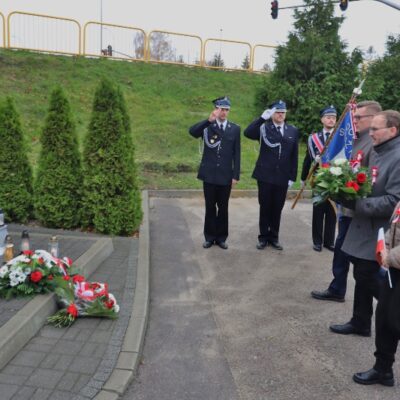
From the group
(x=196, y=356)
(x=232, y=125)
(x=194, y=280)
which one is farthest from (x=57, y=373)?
(x=232, y=125)

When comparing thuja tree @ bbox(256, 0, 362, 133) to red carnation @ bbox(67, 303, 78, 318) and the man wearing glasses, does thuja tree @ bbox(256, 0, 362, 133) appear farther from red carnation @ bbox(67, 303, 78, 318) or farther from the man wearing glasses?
red carnation @ bbox(67, 303, 78, 318)

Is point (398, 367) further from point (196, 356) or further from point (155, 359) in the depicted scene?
point (155, 359)

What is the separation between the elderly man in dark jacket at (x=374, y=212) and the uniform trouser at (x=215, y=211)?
286 centimetres

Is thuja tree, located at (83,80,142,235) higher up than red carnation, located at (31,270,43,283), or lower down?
higher up

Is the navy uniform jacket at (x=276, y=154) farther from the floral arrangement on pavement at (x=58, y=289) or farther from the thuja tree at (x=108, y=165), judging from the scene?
the floral arrangement on pavement at (x=58, y=289)

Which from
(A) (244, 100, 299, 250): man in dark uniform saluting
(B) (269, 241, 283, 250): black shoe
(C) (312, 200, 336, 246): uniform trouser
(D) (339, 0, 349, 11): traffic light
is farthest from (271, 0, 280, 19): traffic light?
(B) (269, 241, 283, 250): black shoe

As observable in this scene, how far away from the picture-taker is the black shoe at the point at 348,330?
13.0 ft

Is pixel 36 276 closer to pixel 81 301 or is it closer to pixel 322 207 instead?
pixel 81 301

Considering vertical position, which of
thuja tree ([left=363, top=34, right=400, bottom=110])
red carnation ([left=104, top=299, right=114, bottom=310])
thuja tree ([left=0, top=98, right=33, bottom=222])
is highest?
thuja tree ([left=363, top=34, right=400, bottom=110])

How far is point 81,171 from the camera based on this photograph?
21.2 feet

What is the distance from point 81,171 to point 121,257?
5.13ft

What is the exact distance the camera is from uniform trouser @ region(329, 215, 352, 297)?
178 inches

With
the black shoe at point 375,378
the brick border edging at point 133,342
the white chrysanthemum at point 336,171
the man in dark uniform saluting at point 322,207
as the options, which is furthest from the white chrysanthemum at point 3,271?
the man in dark uniform saluting at point 322,207

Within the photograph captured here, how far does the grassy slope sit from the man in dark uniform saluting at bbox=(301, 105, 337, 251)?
12.9 ft
